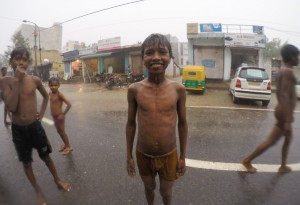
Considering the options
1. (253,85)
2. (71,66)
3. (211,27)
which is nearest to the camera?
(253,85)

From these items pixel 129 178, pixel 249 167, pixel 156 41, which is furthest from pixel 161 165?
pixel 249 167

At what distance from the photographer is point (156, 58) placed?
191cm

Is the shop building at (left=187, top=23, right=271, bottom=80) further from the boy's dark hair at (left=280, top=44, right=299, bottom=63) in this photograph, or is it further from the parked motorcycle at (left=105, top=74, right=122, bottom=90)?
the boy's dark hair at (left=280, top=44, right=299, bottom=63)

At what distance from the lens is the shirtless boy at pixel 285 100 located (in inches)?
128

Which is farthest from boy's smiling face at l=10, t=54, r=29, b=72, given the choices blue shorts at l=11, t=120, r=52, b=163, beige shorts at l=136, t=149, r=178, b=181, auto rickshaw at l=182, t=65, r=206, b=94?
auto rickshaw at l=182, t=65, r=206, b=94

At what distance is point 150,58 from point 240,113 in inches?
282

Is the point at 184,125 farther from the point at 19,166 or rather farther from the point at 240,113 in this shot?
the point at 240,113

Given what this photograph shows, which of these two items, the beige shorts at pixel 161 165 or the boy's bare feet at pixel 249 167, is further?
the boy's bare feet at pixel 249 167

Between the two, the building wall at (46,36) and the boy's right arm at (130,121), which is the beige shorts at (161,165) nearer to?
the boy's right arm at (130,121)

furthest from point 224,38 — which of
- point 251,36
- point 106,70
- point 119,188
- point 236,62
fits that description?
point 119,188

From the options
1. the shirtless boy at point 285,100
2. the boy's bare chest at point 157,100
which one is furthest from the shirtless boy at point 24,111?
the shirtless boy at point 285,100

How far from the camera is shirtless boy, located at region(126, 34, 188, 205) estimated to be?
1979 mm

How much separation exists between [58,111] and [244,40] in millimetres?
16913

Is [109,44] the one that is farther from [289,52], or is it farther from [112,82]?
[289,52]
